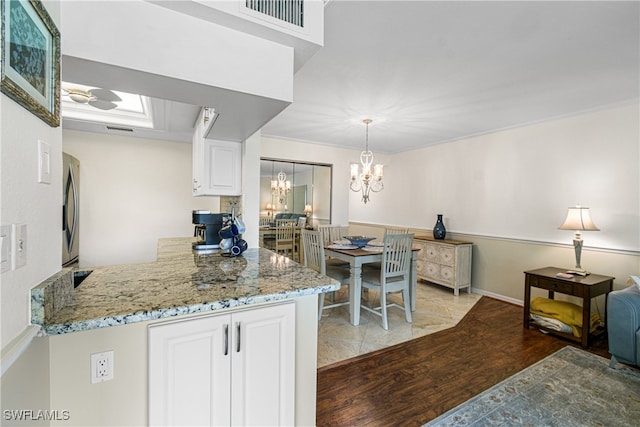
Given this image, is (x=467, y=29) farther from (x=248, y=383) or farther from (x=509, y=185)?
(x=509, y=185)

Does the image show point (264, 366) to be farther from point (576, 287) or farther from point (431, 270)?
point (431, 270)

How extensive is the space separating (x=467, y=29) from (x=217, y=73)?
62.7 inches

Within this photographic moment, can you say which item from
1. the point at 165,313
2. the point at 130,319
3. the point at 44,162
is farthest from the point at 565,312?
the point at 44,162

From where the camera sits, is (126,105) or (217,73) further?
(126,105)

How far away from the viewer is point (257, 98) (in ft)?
4.68

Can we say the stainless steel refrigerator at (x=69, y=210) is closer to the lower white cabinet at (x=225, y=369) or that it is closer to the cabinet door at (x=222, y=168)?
the cabinet door at (x=222, y=168)

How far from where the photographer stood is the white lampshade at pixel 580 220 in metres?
2.96

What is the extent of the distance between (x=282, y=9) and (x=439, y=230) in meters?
4.09

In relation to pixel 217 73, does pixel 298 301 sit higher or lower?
lower

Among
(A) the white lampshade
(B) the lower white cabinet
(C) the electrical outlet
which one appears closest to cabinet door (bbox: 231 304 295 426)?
(B) the lower white cabinet

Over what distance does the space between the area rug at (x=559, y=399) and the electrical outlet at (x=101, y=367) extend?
1744mm

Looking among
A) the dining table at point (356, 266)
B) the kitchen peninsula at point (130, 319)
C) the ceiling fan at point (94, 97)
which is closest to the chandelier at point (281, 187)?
the dining table at point (356, 266)

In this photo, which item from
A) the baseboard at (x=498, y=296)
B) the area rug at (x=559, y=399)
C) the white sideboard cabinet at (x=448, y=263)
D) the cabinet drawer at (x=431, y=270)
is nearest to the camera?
the area rug at (x=559, y=399)

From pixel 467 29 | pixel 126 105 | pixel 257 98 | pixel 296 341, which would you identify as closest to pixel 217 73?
pixel 257 98
